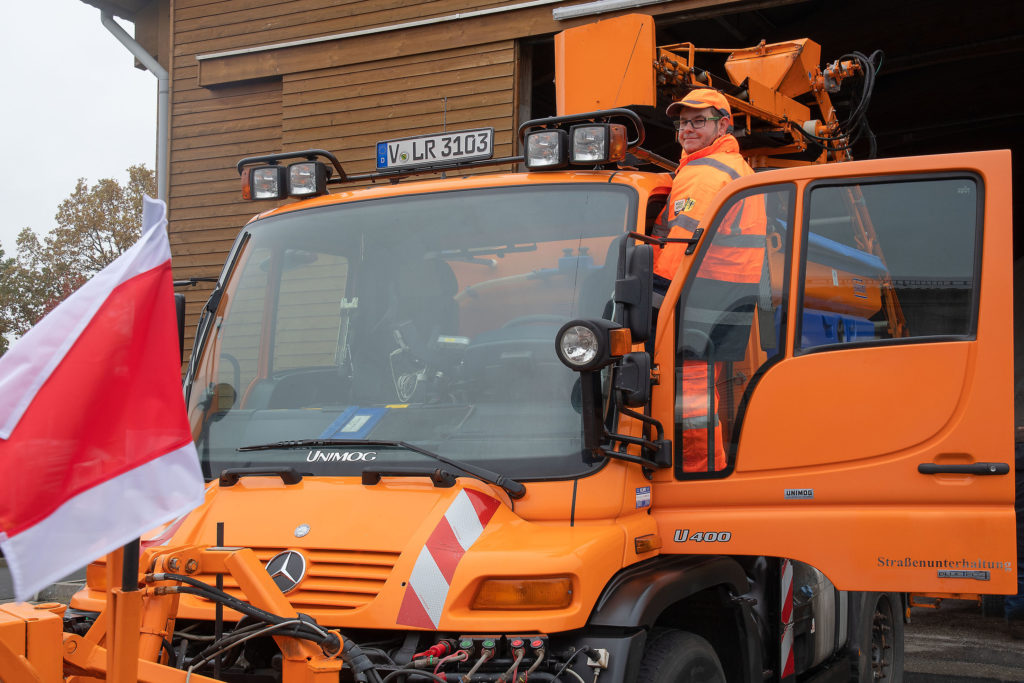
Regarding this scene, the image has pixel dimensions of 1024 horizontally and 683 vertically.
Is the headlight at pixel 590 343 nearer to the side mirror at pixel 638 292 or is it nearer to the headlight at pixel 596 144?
the side mirror at pixel 638 292

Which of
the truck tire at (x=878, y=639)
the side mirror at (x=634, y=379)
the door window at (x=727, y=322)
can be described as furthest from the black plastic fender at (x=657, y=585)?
the truck tire at (x=878, y=639)

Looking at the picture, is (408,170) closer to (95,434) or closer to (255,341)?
(255,341)

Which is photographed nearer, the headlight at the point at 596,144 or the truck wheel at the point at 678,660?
the truck wheel at the point at 678,660

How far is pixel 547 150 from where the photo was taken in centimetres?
398

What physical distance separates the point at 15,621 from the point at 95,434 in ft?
1.59

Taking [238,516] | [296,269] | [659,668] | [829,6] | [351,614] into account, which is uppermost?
[829,6]

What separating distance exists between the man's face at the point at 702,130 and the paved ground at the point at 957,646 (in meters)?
4.05

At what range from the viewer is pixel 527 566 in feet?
9.39

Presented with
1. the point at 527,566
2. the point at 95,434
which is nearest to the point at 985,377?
the point at 527,566

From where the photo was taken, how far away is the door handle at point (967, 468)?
127 inches

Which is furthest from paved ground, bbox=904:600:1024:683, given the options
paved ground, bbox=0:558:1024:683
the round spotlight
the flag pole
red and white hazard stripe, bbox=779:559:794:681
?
the flag pole

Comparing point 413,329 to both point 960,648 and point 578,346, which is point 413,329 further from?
point 960,648

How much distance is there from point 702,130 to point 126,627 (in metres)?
3.13

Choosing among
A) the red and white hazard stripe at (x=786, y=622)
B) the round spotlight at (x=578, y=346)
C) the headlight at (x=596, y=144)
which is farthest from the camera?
the red and white hazard stripe at (x=786, y=622)
